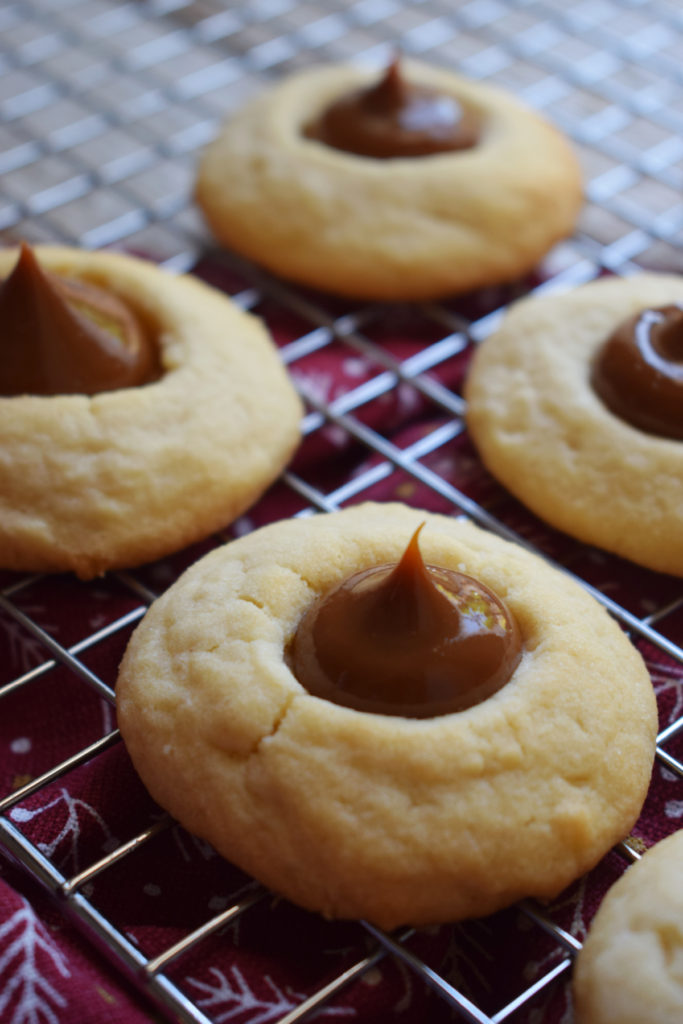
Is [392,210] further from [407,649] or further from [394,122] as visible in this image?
[407,649]

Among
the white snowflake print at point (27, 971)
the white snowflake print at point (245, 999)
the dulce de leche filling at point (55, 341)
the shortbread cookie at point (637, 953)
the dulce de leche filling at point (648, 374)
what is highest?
the dulce de leche filling at point (55, 341)

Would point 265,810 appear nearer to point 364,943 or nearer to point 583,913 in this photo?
point 364,943

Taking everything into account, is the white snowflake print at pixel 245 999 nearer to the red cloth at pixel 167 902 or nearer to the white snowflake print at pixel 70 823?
the red cloth at pixel 167 902

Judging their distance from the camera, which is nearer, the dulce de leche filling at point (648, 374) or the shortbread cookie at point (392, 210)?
the dulce de leche filling at point (648, 374)

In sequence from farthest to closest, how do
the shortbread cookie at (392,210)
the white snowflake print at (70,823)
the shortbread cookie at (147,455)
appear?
the shortbread cookie at (392,210)
the shortbread cookie at (147,455)
the white snowflake print at (70,823)

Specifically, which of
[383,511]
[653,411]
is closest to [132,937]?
[383,511]

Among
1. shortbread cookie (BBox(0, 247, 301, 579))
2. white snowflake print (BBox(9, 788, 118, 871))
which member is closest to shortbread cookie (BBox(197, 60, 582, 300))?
shortbread cookie (BBox(0, 247, 301, 579))

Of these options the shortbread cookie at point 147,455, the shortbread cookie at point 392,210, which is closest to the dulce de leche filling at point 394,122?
the shortbread cookie at point 392,210
